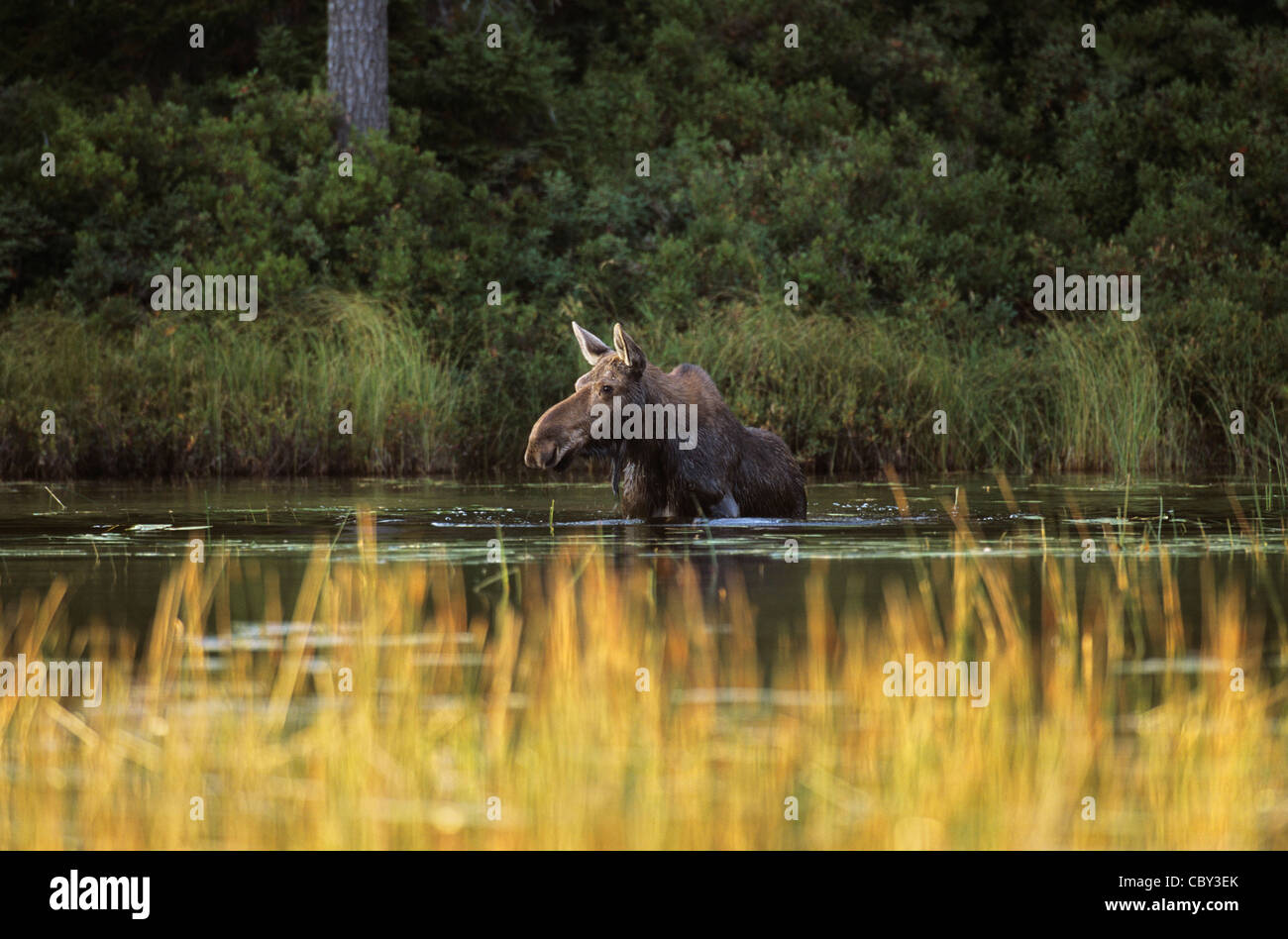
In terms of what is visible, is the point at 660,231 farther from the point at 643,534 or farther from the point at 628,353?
the point at 643,534

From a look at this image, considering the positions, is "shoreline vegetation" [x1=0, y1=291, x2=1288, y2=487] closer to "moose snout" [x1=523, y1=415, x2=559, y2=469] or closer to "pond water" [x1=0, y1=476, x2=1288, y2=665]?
"pond water" [x1=0, y1=476, x2=1288, y2=665]

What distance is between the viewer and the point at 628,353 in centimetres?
1212

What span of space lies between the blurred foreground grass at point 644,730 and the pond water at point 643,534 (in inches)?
21.6

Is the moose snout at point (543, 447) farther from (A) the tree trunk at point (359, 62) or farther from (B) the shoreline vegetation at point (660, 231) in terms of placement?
(A) the tree trunk at point (359, 62)

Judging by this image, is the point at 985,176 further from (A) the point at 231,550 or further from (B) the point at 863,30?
(A) the point at 231,550

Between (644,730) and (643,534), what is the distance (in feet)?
19.9

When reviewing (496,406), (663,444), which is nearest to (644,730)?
(663,444)

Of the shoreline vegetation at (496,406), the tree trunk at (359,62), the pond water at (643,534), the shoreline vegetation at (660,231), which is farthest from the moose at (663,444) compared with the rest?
the tree trunk at (359,62)

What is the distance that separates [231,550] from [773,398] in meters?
10.3

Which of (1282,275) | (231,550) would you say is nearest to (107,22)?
(1282,275)

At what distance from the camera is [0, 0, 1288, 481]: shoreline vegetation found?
2097 cm

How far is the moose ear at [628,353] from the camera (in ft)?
39.7

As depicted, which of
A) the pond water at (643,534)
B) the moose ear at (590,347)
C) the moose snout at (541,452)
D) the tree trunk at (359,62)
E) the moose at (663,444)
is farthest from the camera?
the tree trunk at (359,62)

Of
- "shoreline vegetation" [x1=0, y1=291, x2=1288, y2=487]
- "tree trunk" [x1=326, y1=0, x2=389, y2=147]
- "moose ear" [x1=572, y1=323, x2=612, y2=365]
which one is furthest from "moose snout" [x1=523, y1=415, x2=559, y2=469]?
"tree trunk" [x1=326, y1=0, x2=389, y2=147]
